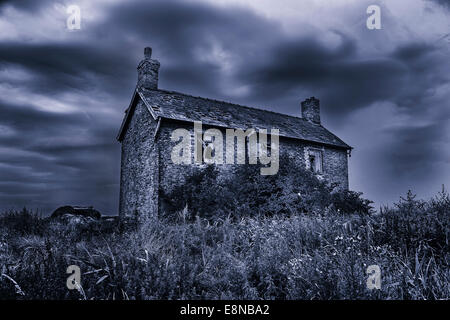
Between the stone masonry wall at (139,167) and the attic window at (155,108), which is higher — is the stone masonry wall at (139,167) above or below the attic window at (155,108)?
below

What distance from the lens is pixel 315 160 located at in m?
18.1

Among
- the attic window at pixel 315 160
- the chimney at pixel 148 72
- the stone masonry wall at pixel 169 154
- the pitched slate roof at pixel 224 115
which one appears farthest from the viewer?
the attic window at pixel 315 160

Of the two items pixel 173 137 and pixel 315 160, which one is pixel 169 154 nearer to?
pixel 173 137

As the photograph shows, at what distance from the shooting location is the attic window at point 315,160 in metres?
17.8

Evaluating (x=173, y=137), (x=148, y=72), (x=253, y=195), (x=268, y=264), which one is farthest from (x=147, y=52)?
(x=268, y=264)

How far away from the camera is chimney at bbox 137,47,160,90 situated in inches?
610

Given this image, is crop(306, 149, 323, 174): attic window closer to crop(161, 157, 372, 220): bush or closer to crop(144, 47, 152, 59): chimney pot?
crop(161, 157, 372, 220): bush

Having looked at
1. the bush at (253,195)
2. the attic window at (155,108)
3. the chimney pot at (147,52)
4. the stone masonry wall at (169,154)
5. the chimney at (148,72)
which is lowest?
the bush at (253,195)

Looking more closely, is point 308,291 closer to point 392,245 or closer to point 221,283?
point 221,283

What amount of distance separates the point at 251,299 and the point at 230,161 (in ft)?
35.3

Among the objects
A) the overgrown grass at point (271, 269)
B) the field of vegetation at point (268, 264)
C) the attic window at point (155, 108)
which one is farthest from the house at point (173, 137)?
the overgrown grass at point (271, 269)

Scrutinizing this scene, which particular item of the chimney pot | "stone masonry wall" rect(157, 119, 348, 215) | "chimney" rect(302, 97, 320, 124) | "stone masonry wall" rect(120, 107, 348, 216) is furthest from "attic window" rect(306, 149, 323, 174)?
the chimney pot

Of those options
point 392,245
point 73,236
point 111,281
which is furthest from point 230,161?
point 111,281

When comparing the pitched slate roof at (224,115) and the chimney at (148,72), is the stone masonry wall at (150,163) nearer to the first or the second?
the pitched slate roof at (224,115)
